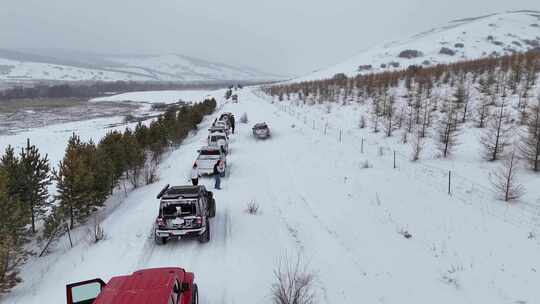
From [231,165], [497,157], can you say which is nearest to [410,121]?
[497,157]

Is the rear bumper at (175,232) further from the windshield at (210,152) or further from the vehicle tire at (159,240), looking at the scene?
the windshield at (210,152)

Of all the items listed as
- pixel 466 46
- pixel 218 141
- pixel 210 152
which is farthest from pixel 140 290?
pixel 466 46

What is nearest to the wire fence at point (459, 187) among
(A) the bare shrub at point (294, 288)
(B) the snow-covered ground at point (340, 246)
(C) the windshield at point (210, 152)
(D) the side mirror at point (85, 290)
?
(B) the snow-covered ground at point (340, 246)

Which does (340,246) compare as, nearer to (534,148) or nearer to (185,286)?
(185,286)

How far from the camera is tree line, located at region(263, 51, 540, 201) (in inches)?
765

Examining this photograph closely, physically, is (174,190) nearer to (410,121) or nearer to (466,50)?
(410,121)

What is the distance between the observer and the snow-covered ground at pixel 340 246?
944 centimetres

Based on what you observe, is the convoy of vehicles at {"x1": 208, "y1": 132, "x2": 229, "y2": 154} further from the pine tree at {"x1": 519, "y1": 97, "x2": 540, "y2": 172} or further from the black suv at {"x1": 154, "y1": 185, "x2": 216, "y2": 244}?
the pine tree at {"x1": 519, "y1": 97, "x2": 540, "y2": 172}

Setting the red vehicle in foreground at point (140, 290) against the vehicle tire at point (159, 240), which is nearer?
the red vehicle in foreground at point (140, 290)

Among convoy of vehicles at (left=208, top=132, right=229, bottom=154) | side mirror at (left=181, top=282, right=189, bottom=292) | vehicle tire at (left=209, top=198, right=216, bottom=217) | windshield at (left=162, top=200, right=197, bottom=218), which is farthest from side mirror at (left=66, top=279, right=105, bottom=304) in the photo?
convoy of vehicles at (left=208, top=132, right=229, bottom=154)

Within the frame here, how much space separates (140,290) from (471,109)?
3230cm

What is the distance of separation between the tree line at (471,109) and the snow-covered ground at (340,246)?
4.24m

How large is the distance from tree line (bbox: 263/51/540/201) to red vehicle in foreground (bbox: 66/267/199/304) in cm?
1459

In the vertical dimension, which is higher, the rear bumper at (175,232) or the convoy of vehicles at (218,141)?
the convoy of vehicles at (218,141)
